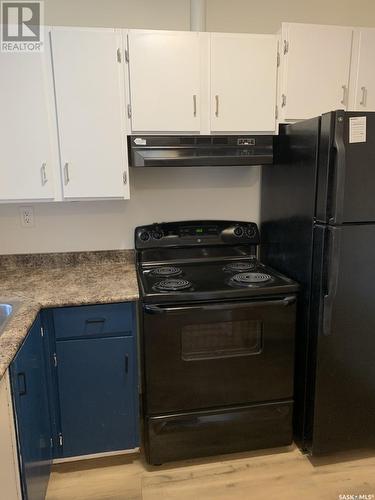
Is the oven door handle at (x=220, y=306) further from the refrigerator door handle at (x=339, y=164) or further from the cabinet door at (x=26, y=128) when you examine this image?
the cabinet door at (x=26, y=128)

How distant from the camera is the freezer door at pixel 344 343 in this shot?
5.39ft

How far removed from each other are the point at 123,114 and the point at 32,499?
1.75 m

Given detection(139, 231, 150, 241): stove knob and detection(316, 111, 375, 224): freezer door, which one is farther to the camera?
detection(139, 231, 150, 241): stove knob

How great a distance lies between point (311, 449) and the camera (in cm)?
184

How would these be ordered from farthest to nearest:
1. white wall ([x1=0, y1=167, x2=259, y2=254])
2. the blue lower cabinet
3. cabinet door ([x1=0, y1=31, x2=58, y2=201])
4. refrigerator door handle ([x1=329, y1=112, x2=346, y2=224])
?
1. white wall ([x1=0, y1=167, x2=259, y2=254])
2. cabinet door ([x1=0, y1=31, x2=58, y2=201])
3. refrigerator door handle ([x1=329, y1=112, x2=346, y2=224])
4. the blue lower cabinet

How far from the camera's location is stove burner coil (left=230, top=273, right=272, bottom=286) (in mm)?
1830

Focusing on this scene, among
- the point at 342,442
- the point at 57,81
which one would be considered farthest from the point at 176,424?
the point at 57,81

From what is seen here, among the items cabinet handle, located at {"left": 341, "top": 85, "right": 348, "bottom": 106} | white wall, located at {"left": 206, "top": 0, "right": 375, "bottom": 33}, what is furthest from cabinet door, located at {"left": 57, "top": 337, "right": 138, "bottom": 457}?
white wall, located at {"left": 206, "top": 0, "right": 375, "bottom": 33}

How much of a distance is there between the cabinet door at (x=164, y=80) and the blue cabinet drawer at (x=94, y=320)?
3.05 feet

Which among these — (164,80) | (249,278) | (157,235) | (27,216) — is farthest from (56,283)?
(164,80)

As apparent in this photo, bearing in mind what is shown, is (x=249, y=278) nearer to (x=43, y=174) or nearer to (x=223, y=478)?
(x=223, y=478)

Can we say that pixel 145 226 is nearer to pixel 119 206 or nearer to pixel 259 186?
pixel 119 206

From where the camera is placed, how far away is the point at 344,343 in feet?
5.73

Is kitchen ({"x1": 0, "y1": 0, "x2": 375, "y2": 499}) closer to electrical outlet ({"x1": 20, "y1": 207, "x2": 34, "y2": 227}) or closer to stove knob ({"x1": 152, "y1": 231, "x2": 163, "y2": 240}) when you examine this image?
electrical outlet ({"x1": 20, "y1": 207, "x2": 34, "y2": 227})
